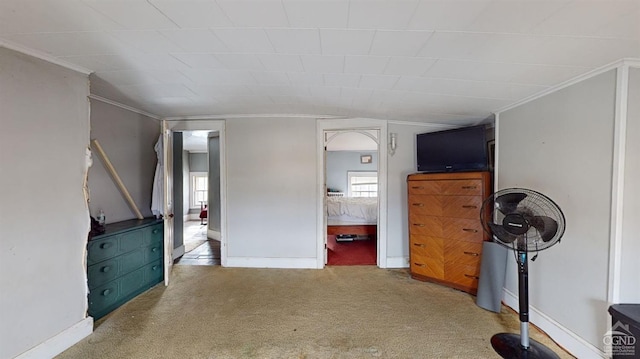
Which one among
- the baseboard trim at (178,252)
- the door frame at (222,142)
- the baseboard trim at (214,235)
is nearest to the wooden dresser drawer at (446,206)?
the door frame at (222,142)

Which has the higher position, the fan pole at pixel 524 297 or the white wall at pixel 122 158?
the white wall at pixel 122 158

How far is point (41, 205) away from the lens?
1.85 metres

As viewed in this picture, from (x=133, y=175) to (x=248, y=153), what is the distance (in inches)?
56.8

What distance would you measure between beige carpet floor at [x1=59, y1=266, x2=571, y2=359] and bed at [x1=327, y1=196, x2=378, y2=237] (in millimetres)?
1395

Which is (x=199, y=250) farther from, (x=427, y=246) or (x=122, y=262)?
(x=427, y=246)

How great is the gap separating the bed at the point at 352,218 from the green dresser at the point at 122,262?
2647 millimetres

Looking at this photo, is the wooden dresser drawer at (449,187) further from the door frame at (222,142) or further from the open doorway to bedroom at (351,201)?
the door frame at (222,142)

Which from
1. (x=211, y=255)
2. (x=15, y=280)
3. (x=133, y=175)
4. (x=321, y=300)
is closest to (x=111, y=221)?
(x=133, y=175)

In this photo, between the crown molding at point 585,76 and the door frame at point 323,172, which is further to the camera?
the door frame at point 323,172

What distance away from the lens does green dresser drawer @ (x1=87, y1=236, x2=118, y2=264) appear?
231 centimetres

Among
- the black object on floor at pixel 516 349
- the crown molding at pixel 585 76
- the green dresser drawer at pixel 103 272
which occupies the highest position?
the crown molding at pixel 585 76

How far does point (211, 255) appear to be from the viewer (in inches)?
173

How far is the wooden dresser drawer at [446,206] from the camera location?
2873 millimetres

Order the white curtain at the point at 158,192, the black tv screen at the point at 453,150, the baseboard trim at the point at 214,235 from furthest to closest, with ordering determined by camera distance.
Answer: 1. the baseboard trim at the point at 214,235
2. the white curtain at the point at 158,192
3. the black tv screen at the point at 453,150
